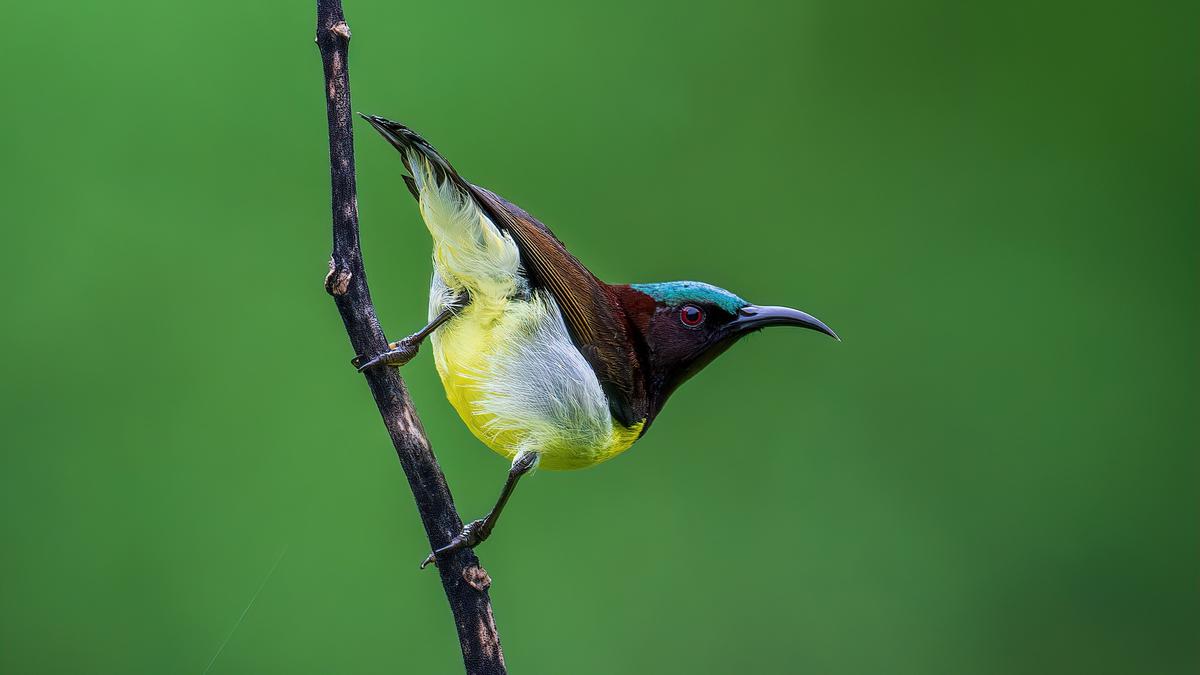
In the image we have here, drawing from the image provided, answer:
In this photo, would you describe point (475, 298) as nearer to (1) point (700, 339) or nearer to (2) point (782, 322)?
(1) point (700, 339)

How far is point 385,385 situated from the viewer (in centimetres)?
205

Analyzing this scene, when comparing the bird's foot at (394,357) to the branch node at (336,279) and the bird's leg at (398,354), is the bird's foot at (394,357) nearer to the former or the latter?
the bird's leg at (398,354)

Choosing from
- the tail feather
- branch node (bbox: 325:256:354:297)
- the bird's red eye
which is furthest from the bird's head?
branch node (bbox: 325:256:354:297)

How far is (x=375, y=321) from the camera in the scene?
205 centimetres

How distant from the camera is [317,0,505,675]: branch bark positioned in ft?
6.19

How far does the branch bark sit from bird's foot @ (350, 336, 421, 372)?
0.06 feet

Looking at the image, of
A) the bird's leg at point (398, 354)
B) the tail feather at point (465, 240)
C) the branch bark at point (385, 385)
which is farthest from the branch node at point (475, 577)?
the tail feather at point (465, 240)

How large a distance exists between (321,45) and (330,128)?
163mm

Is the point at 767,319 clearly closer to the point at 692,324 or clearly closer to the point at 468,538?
the point at 692,324

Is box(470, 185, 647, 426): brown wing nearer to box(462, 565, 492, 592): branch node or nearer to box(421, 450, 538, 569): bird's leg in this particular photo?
box(421, 450, 538, 569): bird's leg

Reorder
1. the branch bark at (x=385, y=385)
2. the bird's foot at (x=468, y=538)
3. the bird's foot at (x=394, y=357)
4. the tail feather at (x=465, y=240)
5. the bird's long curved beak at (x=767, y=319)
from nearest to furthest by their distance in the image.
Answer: the branch bark at (x=385, y=385), the bird's foot at (x=394, y=357), the bird's foot at (x=468, y=538), the tail feather at (x=465, y=240), the bird's long curved beak at (x=767, y=319)

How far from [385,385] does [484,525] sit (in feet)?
1.26

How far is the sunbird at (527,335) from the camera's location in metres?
2.29

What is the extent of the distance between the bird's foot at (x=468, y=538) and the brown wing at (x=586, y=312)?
1.45 ft
